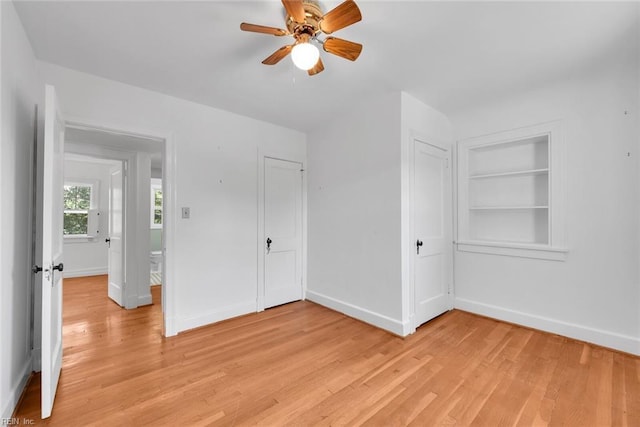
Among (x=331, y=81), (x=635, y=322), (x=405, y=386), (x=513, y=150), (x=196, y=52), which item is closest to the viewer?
(x=405, y=386)

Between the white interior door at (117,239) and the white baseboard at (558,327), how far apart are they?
459 cm

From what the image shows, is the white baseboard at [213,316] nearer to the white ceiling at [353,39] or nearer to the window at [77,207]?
the white ceiling at [353,39]

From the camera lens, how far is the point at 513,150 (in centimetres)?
324

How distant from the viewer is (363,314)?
3213 millimetres

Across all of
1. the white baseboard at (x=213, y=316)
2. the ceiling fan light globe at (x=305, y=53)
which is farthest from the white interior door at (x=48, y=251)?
the ceiling fan light globe at (x=305, y=53)

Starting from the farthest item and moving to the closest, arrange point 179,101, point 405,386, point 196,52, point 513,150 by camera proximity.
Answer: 1. point 513,150
2. point 179,101
3. point 196,52
4. point 405,386

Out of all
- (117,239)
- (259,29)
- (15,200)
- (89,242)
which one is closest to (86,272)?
(89,242)

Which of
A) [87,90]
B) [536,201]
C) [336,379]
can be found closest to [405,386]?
[336,379]

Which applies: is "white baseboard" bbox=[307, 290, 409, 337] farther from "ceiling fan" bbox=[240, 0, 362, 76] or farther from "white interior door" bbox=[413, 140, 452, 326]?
"ceiling fan" bbox=[240, 0, 362, 76]

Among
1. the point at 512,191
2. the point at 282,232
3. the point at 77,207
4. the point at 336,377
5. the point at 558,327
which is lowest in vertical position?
the point at 336,377

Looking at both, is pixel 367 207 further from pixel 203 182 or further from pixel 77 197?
pixel 77 197

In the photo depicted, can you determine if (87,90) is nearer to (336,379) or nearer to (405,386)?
(336,379)

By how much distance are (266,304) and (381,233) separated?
1.80 metres

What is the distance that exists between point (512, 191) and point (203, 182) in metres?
3.58
